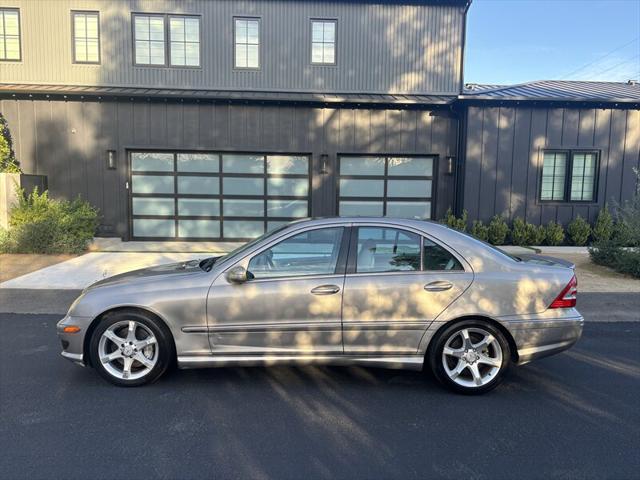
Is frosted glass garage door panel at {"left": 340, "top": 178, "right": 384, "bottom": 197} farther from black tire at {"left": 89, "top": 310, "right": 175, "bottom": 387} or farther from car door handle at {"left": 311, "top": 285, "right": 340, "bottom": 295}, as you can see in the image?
black tire at {"left": 89, "top": 310, "right": 175, "bottom": 387}

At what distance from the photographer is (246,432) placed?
326 centimetres

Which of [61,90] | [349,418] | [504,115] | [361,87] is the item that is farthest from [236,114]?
[349,418]

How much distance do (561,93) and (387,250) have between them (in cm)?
1173

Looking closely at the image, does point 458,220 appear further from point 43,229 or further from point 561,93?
point 43,229

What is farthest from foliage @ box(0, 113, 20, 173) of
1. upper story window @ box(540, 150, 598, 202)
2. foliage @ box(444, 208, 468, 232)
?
upper story window @ box(540, 150, 598, 202)

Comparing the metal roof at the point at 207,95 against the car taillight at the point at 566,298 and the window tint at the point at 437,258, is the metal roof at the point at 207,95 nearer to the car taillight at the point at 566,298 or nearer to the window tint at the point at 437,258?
the window tint at the point at 437,258

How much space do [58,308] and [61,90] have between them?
861 centimetres

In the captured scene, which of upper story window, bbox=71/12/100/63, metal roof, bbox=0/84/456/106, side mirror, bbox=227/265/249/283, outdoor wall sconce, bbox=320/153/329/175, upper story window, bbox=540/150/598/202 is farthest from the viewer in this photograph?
upper story window, bbox=71/12/100/63

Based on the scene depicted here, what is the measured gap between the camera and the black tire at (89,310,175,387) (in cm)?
391

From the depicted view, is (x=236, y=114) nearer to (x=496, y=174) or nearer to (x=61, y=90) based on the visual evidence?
(x=61, y=90)

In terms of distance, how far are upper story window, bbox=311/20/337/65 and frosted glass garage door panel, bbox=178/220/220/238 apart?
587 cm

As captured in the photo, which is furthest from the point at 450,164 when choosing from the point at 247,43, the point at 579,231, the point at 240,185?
the point at 247,43

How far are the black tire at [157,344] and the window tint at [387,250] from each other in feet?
5.86

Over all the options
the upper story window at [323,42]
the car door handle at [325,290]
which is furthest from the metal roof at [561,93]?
the car door handle at [325,290]
